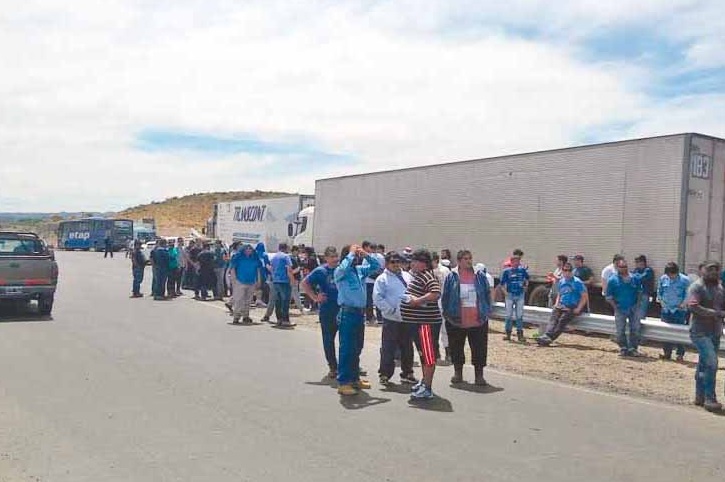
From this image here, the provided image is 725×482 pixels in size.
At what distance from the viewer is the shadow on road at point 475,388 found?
364 inches

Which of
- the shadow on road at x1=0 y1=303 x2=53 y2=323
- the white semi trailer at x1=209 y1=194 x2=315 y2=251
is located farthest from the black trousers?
the white semi trailer at x1=209 y1=194 x2=315 y2=251

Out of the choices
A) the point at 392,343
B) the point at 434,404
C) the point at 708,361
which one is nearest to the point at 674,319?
the point at 708,361

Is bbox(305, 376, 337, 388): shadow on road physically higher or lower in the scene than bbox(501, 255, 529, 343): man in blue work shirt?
lower

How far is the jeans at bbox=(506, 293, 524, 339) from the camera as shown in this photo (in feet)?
46.0

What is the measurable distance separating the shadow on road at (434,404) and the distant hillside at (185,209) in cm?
9220

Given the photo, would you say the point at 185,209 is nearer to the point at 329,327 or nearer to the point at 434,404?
the point at 329,327

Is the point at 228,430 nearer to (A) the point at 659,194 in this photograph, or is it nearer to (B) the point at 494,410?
(B) the point at 494,410

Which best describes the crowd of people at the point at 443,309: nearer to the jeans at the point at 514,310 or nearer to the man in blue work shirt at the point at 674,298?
the man in blue work shirt at the point at 674,298

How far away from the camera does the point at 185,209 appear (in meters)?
118

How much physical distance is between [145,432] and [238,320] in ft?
30.1

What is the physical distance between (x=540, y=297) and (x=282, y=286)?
5.65 meters

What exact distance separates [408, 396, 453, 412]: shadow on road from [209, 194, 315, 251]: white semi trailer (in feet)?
64.8

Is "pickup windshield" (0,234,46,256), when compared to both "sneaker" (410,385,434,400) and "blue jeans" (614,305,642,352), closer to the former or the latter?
"sneaker" (410,385,434,400)

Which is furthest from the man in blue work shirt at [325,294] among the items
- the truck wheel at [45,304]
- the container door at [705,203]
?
the truck wheel at [45,304]
